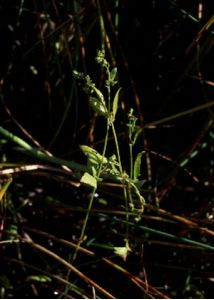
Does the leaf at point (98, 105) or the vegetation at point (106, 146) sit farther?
the vegetation at point (106, 146)

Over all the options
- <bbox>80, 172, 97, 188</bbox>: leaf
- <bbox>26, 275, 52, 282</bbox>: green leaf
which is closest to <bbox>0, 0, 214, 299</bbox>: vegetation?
<bbox>26, 275, 52, 282</bbox>: green leaf


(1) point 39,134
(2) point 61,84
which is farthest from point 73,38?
(1) point 39,134

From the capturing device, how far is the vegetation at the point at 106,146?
42.1 inches

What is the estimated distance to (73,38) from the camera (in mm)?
1223

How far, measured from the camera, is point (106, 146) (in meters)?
1.18

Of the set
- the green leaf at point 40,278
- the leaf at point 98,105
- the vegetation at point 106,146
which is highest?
the leaf at point 98,105

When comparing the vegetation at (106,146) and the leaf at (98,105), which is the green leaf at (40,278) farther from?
the leaf at (98,105)

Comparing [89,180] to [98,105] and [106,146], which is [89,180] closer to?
[98,105]

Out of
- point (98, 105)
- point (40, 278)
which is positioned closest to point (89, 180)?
point (98, 105)

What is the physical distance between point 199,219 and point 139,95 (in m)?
0.40

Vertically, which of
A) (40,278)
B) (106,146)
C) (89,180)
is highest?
(89,180)

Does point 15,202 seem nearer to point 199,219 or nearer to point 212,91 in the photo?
point 199,219

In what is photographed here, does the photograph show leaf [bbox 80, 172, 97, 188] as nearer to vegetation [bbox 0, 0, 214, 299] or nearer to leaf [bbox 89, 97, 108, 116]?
leaf [bbox 89, 97, 108, 116]

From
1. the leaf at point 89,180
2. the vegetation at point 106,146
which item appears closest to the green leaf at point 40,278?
the vegetation at point 106,146
